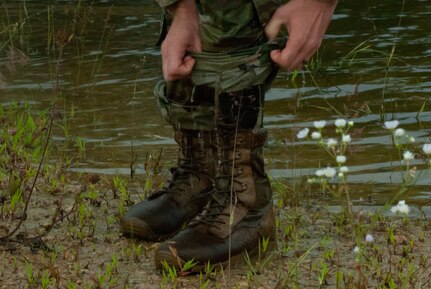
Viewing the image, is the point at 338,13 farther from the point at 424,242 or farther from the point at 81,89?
the point at 424,242

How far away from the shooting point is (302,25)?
3652 millimetres

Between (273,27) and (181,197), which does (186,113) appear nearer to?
(181,197)

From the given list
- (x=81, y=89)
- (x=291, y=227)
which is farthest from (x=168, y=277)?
(x=81, y=89)

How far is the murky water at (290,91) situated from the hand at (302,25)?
2.42 feet

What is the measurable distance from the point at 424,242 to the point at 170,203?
97 centimetres

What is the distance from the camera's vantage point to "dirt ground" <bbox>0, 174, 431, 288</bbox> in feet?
11.9

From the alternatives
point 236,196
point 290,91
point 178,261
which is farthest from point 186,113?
point 290,91

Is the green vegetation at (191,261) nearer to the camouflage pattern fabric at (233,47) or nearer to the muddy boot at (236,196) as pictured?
the muddy boot at (236,196)

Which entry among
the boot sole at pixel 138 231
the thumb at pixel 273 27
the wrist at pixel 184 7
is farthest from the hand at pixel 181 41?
the boot sole at pixel 138 231

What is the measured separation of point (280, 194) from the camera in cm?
473

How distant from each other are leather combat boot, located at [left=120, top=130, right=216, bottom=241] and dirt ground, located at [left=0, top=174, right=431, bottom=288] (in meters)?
0.07

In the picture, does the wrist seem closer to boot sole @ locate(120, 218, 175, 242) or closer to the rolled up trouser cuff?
the rolled up trouser cuff

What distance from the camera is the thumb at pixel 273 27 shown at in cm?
381

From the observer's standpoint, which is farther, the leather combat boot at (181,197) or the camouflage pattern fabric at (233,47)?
the leather combat boot at (181,197)
